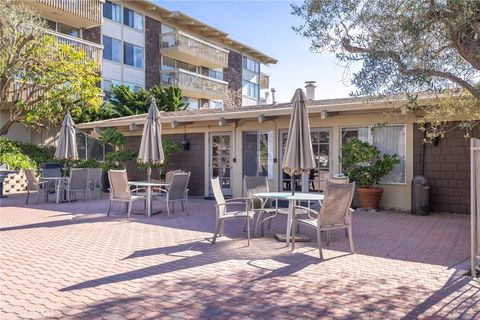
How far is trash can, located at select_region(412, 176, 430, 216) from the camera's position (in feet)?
34.1

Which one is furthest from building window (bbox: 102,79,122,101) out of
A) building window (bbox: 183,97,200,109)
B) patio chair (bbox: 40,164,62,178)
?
patio chair (bbox: 40,164,62,178)

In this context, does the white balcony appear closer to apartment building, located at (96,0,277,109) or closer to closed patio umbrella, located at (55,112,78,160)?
apartment building, located at (96,0,277,109)

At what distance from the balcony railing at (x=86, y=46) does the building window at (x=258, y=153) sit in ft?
35.4

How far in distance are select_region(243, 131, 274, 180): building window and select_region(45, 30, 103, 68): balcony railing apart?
10803 millimetres

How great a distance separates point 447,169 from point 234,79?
24.8m

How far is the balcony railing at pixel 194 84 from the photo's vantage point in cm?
2648

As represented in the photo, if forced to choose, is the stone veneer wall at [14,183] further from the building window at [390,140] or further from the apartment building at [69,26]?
the building window at [390,140]

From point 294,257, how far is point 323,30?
329 cm

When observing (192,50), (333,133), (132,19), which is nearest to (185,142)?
(333,133)

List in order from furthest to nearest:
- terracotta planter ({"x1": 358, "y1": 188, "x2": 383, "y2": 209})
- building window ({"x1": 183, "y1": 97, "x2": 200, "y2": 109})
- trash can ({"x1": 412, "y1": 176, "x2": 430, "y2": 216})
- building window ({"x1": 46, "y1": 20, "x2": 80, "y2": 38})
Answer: building window ({"x1": 183, "y1": 97, "x2": 200, "y2": 109})
building window ({"x1": 46, "y1": 20, "x2": 80, "y2": 38})
terracotta planter ({"x1": 358, "y1": 188, "x2": 383, "y2": 209})
trash can ({"x1": 412, "y1": 176, "x2": 430, "y2": 216})

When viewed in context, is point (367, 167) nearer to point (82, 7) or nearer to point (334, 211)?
point (334, 211)

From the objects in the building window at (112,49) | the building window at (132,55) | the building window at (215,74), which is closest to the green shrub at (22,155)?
the building window at (112,49)

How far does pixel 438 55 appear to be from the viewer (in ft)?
18.5

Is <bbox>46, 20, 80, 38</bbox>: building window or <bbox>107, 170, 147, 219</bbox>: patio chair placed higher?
<bbox>46, 20, 80, 38</bbox>: building window
